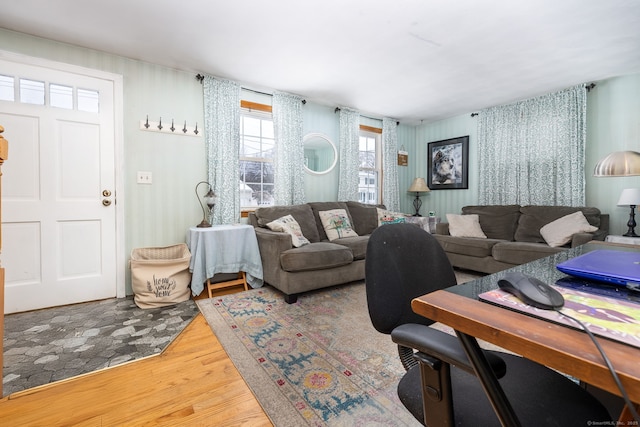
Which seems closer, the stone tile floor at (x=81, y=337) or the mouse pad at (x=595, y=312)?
the mouse pad at (x=595, y=312)

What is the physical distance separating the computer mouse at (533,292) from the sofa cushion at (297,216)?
9.48ft

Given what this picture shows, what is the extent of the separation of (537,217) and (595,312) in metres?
3.78

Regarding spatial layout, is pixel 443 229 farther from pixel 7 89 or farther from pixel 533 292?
pixel 7 89

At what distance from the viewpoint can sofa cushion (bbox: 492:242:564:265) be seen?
9.90ft

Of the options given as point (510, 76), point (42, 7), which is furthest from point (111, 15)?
point (510, 76)

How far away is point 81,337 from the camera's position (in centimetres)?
207

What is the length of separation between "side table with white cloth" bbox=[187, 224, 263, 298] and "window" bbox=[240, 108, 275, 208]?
0.74 meters

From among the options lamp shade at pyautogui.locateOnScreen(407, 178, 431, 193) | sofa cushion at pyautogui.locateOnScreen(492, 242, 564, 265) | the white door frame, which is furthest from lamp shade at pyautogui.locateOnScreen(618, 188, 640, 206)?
the white door frame

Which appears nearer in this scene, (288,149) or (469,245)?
(469,245)

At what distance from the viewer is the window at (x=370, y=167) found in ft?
16.2

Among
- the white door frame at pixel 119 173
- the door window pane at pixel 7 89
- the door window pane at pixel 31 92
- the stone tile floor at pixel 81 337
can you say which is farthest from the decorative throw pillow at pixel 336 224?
the door window pane at pixel 7 89

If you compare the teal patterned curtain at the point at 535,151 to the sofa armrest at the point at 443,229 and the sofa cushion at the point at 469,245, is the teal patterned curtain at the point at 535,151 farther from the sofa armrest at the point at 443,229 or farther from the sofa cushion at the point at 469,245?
the sofa cushion at the point at 469,245

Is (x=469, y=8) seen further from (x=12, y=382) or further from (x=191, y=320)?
(x=12, y=382)

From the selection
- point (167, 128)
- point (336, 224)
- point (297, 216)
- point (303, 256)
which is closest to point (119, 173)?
point (167, 128)
